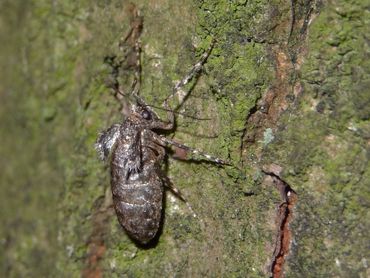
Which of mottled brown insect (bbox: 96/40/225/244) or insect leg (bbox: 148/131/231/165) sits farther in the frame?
mottled brown insect (bbox: 96/40/225/244)

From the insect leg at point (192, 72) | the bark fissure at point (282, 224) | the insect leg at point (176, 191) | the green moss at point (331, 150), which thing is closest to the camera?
the green moss at point (331, 150)

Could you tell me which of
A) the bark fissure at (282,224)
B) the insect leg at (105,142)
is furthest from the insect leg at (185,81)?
→ the bark fissure at (282,224)

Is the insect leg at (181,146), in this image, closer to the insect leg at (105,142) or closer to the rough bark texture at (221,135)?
the rough bark texture at (221,135)

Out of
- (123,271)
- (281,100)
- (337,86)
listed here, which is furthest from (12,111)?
(337,86)

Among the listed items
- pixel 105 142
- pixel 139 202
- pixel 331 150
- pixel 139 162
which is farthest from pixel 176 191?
pixel 331 150

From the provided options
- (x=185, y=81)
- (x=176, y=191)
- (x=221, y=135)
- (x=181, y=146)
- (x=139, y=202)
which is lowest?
(x=139, y=202)

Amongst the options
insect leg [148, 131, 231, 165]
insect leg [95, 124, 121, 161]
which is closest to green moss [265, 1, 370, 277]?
insect leg [148, 131, 231, 165]

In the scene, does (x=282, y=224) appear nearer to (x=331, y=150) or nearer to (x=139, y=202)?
(x=331, y=150)

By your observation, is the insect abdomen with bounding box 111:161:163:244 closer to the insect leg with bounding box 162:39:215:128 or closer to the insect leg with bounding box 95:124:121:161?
the insect leg with bounding box 95:124:121:161
